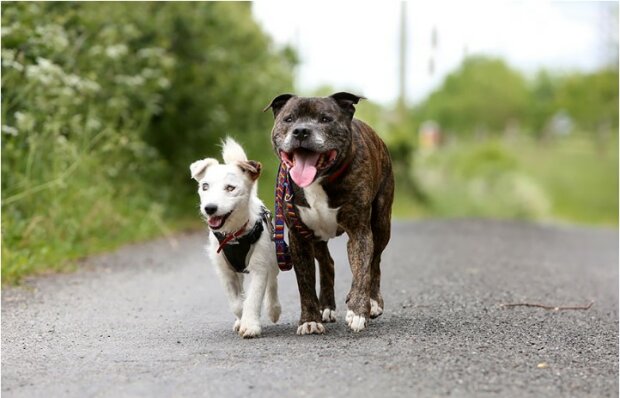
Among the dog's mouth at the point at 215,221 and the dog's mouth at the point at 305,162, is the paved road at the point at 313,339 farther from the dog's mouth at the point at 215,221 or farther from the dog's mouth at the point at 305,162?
the dog's mouth at the point at 305,162

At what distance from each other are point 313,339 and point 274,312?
87 cm

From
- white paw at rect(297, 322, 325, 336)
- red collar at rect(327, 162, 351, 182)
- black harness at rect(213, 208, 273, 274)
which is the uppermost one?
red collar at rect(327, 162, 351, 182)

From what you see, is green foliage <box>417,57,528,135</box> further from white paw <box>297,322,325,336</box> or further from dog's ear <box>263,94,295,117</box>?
white paw <box>297,322,325,336</box>

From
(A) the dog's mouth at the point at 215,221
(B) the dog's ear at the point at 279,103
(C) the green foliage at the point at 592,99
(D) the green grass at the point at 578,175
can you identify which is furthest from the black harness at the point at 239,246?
(C) the green foliage at the point at 592,99

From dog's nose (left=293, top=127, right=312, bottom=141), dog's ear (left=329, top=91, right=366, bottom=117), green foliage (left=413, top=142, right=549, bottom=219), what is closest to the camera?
dog's nose (left=293, top=127, right=312, bottom=141)

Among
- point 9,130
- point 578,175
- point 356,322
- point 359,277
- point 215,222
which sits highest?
point 9,130

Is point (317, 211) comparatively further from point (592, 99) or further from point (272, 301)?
point (592, 99)

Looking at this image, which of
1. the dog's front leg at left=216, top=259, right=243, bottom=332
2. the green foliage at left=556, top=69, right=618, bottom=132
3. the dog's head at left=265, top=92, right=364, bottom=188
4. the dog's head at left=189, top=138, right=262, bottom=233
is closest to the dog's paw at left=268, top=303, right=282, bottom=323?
the dog's front leg at left=216, top=259, right=243, bottom=332

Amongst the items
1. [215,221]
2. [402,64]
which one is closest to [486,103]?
[402,64]

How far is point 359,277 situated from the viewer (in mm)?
7230

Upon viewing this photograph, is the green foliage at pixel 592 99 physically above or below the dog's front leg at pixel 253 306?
above

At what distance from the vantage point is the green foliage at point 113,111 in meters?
11.8

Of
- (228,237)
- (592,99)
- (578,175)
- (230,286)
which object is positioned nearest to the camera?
(228,237)

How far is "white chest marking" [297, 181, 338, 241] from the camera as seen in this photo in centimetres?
725
